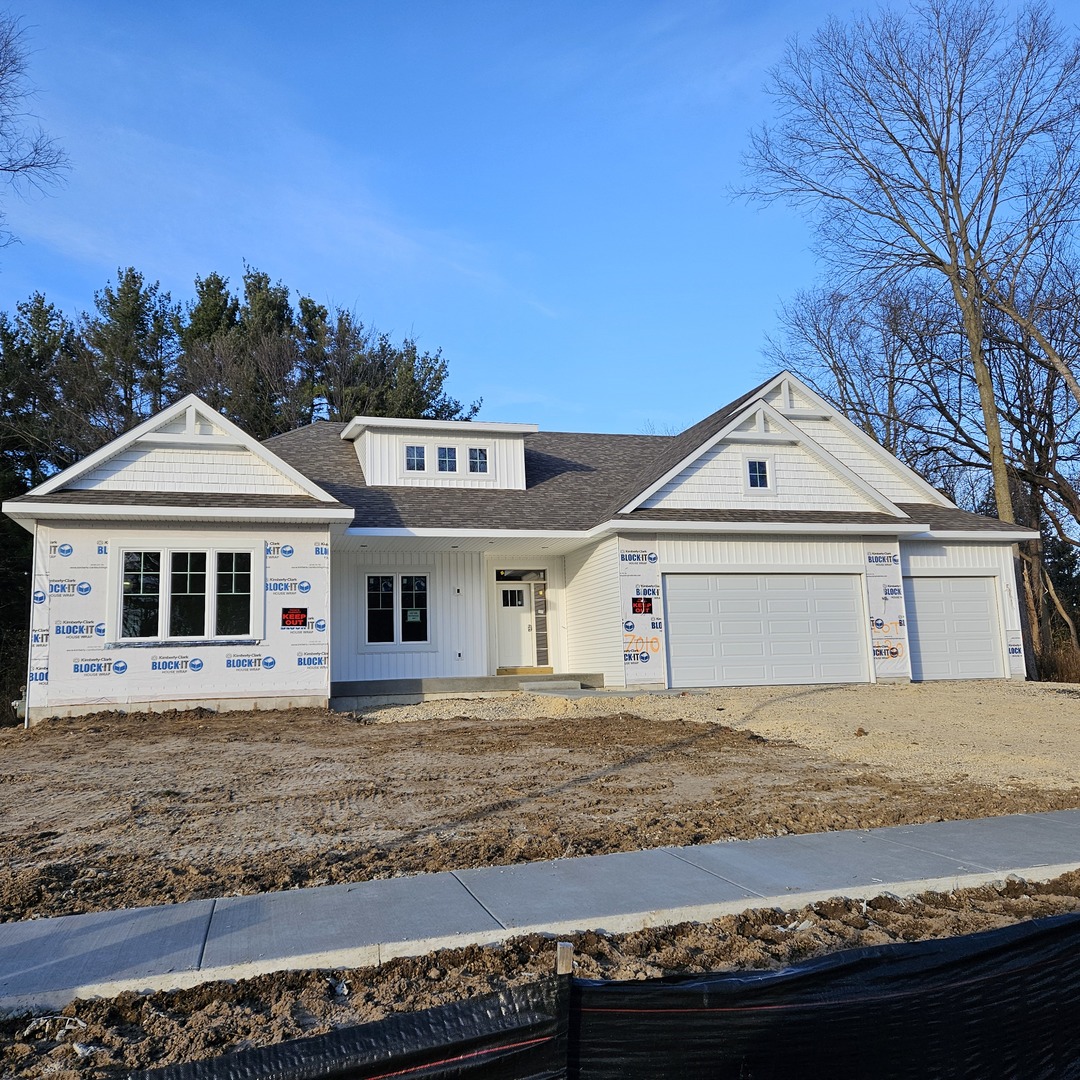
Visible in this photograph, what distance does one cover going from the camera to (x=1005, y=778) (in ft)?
28.4

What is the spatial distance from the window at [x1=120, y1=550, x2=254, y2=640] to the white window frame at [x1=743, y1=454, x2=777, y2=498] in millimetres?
9648

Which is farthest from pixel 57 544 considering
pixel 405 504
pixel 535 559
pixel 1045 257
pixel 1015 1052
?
pixel 1045 257

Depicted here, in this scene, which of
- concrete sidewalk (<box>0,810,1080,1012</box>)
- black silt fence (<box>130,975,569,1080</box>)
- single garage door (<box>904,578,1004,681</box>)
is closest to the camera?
black silt fence (<box>130,975,569,1080</box>)

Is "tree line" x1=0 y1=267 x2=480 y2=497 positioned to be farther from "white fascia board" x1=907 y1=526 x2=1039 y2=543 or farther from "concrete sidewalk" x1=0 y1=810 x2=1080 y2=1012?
"concrete sidewalk" x1=0 y1=810 x2=1080 y2=1012

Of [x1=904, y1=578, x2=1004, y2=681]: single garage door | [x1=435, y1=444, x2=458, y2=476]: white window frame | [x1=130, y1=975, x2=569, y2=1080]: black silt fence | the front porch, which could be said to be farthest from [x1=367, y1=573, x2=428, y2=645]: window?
[x1=130, y1=975, x2=569, y2=1080]: black silt fence

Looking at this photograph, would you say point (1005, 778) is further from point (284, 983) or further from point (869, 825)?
point (284, 983)

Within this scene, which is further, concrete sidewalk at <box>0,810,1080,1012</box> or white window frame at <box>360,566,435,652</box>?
white window frame at <box>360,566,435,652</box>

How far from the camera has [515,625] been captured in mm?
19703

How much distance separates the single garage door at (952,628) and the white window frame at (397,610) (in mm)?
9890

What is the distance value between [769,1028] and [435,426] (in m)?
17.2

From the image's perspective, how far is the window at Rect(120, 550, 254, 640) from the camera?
14547mm

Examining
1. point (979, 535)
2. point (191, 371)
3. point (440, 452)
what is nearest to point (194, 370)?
point (191, 371)

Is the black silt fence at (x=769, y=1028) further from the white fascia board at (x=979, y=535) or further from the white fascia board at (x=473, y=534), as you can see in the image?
the white fascia board at (x=979, y=535)

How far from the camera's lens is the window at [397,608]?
1822 cm
